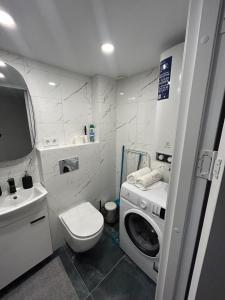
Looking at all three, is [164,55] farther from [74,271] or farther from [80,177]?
[74,271]

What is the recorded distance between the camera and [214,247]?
42 cm

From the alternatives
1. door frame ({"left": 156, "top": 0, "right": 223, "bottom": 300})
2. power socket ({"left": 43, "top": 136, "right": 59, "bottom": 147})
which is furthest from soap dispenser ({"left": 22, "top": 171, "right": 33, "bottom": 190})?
door frame ({"left": 156, "top": 0, "right": 223, "bottom": 300})

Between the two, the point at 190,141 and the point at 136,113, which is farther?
the point at 136,113

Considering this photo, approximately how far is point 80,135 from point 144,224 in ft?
A: 4.50

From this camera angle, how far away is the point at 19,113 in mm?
1350

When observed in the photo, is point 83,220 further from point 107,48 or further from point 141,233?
point 107,48

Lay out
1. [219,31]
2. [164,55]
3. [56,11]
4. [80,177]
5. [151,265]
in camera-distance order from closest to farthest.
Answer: [219,31] < [56,11] < [164,55] < [151,265] < [80,177]

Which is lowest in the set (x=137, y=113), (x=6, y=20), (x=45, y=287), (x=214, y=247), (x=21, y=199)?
(x=45, y=287)

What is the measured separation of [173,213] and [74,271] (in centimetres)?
153

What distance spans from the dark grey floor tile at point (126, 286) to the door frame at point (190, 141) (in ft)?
3.00

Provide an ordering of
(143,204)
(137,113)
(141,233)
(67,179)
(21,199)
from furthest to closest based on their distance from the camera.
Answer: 1. (137,113)
2. (67,179)
3. (141,233)
4. (21,199)
5. (143,204)

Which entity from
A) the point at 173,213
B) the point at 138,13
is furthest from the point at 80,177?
the point at 138,13

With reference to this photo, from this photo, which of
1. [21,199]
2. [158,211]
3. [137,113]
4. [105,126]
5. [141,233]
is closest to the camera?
[158,211]

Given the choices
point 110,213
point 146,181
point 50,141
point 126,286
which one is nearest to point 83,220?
point 110,213
